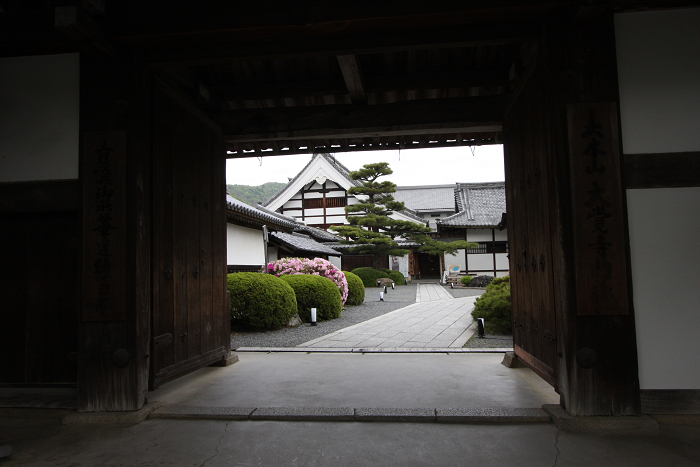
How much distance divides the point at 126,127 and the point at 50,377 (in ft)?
7.35

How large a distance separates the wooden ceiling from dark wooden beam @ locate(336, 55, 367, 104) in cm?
1

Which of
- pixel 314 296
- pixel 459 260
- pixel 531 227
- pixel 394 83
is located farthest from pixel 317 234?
pixel 531 227

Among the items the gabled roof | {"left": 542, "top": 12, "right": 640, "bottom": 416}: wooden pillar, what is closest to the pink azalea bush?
{"left": 542, "top": 12, "right": 640, "bottom": 416}: wooden pillar

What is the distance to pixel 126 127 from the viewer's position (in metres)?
3.43

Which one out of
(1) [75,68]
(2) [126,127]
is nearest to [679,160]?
(2) [126,127]

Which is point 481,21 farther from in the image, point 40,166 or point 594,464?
point 40,166

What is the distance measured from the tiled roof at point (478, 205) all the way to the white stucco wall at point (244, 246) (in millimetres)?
14930

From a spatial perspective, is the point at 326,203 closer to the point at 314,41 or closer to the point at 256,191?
the point at 314,41

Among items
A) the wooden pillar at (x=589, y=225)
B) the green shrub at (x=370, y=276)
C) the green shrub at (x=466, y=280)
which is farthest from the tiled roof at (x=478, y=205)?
the wooden pillar at (x=589, y=225)

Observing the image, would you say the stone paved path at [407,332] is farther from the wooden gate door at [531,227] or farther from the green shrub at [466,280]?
the green shrub at [466,280]

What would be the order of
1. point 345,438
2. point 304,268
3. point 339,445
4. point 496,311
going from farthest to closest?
point 304,268 → point 496,311 → point 345,438 → point 339,445

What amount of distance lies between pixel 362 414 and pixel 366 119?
3079 mm

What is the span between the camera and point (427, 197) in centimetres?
4262

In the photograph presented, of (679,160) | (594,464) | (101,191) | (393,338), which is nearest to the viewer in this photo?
(594,464)
